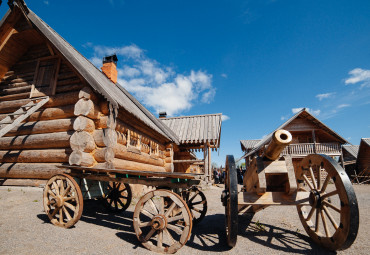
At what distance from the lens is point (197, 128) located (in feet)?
44.4

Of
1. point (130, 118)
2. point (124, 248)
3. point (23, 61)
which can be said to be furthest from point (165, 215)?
point (23, 61)

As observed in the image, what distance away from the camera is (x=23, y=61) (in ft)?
24.3

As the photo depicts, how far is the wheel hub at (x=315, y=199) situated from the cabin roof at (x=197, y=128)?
8.46 meters

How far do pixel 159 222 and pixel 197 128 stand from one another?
10844 mm

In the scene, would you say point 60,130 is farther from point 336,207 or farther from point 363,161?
point 363,161

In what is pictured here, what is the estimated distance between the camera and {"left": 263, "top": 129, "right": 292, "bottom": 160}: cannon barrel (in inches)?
111

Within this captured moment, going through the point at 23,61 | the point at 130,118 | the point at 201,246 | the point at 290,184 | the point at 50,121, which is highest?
the point at 23,61

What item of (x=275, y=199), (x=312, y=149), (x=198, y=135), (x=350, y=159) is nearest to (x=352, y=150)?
(x=350, y=159)

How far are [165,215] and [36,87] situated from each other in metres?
6.89

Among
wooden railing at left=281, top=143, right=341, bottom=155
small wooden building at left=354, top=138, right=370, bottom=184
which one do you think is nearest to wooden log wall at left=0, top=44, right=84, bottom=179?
wooden railing at left=281, top=143, right=341, bottom=155

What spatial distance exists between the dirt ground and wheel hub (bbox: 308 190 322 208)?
26.7 inches

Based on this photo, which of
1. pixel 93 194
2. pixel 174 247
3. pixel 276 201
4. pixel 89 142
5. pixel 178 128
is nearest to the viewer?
pixel 174 247

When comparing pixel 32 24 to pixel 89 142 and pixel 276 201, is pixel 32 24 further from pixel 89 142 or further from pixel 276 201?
pixel 276 201

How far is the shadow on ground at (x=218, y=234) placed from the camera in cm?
315
